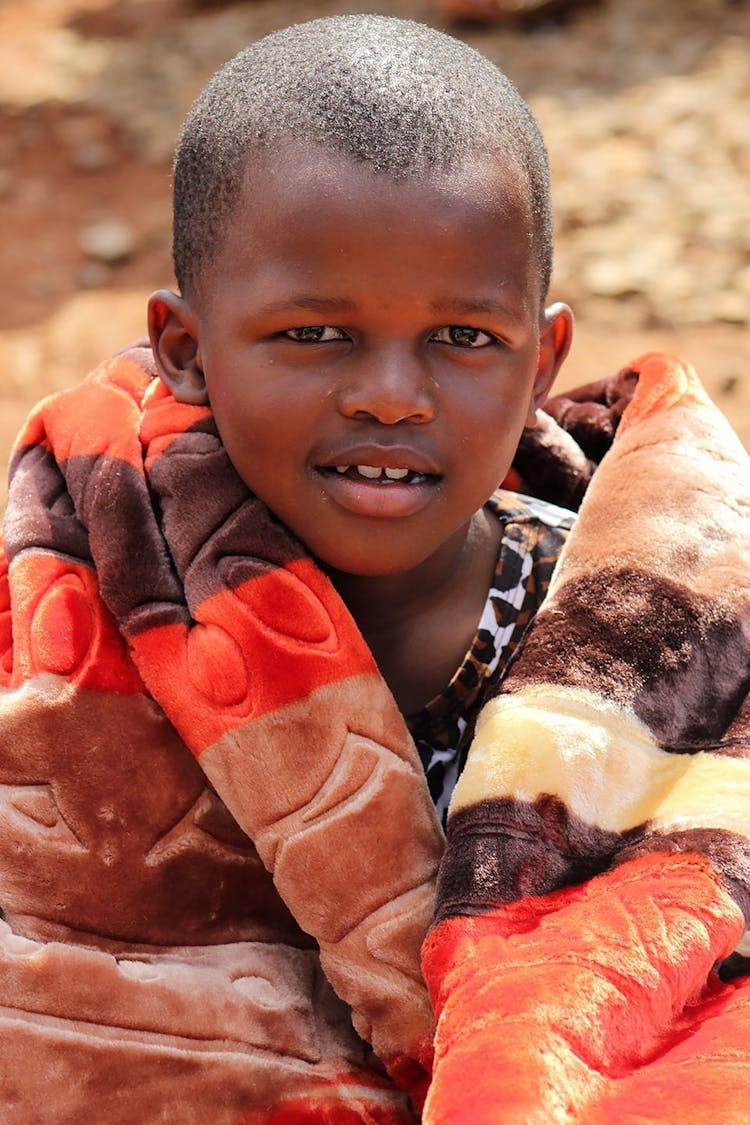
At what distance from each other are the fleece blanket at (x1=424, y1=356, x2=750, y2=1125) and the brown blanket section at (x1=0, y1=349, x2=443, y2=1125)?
14 cm

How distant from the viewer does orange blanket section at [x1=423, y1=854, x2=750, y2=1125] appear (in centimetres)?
120

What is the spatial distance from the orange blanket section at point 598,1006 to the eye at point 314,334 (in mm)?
612

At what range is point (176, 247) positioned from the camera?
173cm

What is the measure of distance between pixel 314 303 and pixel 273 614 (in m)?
0.34

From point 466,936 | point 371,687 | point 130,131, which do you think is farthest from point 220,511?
point 130,131

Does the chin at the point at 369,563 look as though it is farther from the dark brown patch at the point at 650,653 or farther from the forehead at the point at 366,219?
the forehead at the point at 366,219

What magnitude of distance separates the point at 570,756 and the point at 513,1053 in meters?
0.38

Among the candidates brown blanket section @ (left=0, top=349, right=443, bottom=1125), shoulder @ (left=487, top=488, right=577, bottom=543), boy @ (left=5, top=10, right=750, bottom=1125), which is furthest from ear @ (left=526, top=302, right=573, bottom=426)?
brown blanket section @ (left=0, top=349, right=443, bottom=1125)

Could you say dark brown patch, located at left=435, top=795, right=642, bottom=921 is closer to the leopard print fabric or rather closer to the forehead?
the leopard print fabric

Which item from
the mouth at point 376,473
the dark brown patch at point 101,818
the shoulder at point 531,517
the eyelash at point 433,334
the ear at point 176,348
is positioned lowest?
the dark brown patch at point 101,818

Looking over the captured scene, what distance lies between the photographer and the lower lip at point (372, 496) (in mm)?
1575

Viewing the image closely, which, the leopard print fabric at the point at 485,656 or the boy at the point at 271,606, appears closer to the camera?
the boy at the point at 271,606

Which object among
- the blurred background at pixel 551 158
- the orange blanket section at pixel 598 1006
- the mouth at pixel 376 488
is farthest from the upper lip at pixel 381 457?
the blurred background at pixel 551 158

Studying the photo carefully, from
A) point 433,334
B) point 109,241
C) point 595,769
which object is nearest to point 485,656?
point 595,769
